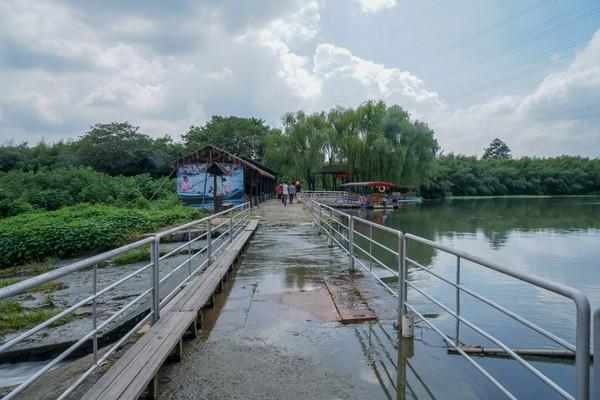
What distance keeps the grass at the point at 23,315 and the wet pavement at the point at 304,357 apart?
367 centimetres

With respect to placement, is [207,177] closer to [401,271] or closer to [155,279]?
[155,279]

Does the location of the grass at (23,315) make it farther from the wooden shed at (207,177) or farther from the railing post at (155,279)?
the wooden shed at (207,177)

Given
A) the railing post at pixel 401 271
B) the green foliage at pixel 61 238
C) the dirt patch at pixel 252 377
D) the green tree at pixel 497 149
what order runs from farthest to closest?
1. the green tree at pixel 497 149
2. the green foliage at pixel 61 238
3. the railing post at pixel 401 271
4. the dirt patch at pixel 252 377

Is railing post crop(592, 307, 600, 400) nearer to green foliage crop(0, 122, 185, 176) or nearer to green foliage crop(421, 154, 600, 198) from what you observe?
green foliage crop(0, 122, 185, 176)

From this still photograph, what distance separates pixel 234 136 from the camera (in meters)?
53.6

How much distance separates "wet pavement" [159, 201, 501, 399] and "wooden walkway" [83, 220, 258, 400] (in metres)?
0.24

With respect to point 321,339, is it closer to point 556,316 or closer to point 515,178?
point 556,316

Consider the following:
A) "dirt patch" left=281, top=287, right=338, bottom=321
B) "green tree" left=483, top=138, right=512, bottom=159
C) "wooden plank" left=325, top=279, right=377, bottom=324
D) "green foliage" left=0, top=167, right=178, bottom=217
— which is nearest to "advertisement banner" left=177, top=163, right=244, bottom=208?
"green foliage" left=0, top=167, right=178, bottom=217

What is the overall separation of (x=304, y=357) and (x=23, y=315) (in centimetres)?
625

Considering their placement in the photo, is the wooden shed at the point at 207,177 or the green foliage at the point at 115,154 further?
the green foliage at the point at 115,154

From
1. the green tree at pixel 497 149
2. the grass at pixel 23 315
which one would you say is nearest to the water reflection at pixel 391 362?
the grass at pixel 23 315

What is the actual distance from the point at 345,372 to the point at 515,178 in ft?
279

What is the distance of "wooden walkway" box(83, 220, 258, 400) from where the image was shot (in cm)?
249

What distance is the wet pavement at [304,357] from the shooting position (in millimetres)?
3002
